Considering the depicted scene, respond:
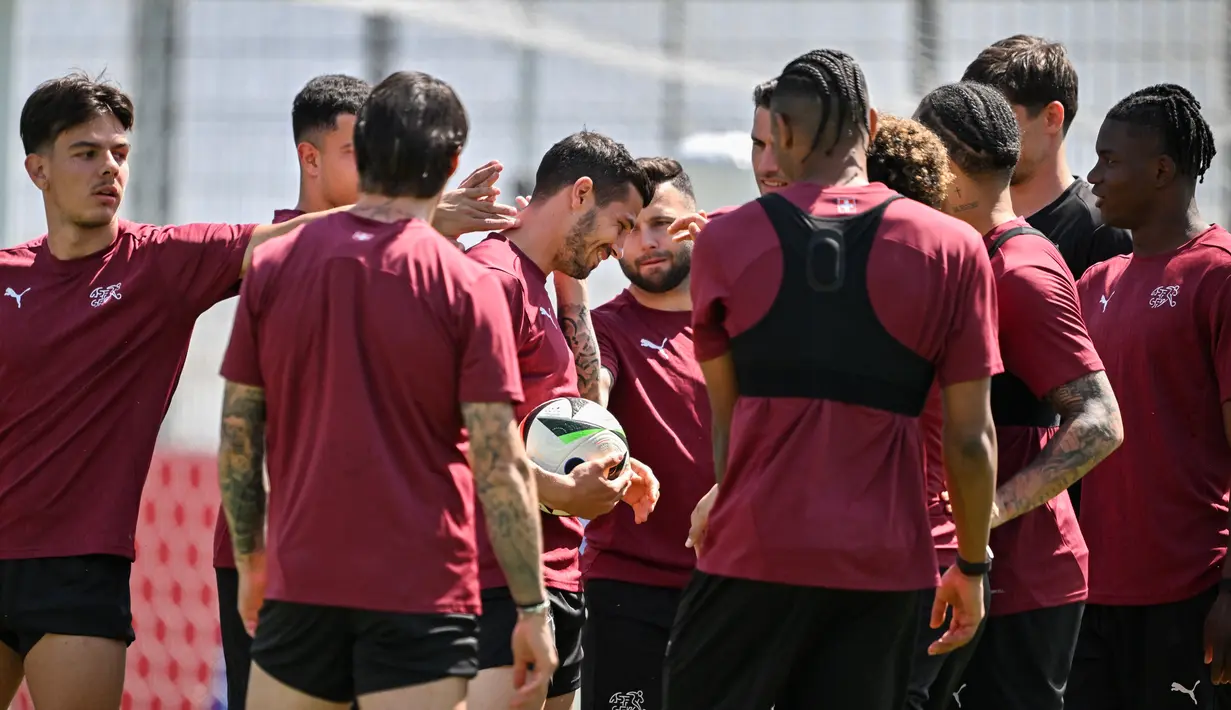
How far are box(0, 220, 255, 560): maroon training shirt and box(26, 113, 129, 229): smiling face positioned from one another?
Result: 0.46 feet

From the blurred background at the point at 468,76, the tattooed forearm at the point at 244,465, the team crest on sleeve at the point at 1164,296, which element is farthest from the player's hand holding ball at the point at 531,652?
the blurred background at the point at 468,76

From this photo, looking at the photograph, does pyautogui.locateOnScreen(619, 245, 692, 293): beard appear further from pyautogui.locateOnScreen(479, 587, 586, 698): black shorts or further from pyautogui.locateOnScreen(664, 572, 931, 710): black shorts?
pyautogui.locateOnScreen(664, 572, 931, 710): black shorts

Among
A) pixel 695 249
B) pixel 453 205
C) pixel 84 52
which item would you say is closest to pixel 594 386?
pixel 453 205

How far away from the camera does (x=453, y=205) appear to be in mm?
5129

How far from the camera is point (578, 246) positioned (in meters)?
5.57

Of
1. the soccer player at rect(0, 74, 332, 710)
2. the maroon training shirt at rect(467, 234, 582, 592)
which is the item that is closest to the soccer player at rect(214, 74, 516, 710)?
the maroon training shirt at rect(467, 234, 582, 592)

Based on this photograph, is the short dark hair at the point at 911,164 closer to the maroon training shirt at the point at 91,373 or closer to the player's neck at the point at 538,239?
the player's neck at the point at 538,239

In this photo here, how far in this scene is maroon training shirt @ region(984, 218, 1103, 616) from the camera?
449cm

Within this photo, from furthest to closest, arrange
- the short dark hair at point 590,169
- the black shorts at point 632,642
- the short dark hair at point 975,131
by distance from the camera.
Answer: the black shorts at point 632,642 < the short dark hair at point 590,169 < the short dark hair at point 975,131

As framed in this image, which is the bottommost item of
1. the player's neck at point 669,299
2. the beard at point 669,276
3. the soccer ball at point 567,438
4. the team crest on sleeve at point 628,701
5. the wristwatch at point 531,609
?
the team crest on sleeve at point 628,701

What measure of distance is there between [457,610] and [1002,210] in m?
2.10

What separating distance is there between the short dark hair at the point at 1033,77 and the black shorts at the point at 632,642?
2260 millimetres

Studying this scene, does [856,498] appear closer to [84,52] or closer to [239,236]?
[239,236]

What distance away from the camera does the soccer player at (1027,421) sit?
4422mm
